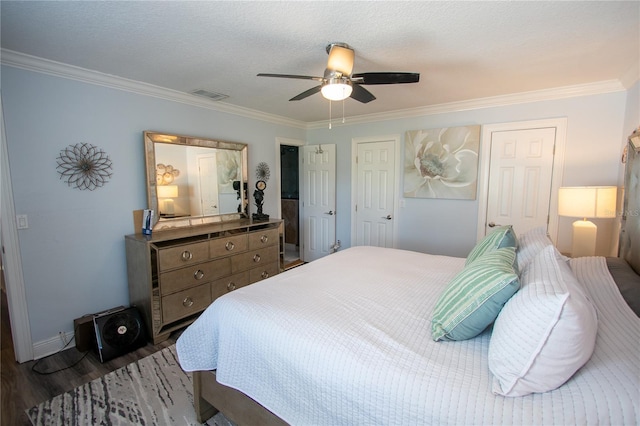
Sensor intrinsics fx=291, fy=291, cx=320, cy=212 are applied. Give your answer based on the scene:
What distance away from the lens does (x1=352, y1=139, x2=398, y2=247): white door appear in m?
4.09

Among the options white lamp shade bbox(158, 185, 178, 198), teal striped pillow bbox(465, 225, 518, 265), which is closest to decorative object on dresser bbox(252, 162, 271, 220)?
white lamp shade bbox(158, 185, 178, 198)

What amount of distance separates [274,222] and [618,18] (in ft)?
10.9

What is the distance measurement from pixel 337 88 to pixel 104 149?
2.19m

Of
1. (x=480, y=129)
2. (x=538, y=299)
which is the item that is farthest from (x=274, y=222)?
(x=538, y=299)

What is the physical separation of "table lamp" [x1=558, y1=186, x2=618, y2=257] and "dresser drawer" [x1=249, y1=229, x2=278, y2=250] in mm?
2917

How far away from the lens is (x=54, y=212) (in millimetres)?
2387

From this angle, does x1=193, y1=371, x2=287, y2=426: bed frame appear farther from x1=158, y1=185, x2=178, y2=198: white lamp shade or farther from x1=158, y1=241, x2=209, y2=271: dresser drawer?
x1=158, y1=185, x2=178, y2=198: white lamp shade

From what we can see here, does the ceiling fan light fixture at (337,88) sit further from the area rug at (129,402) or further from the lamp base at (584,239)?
the lamp base at (584,239)

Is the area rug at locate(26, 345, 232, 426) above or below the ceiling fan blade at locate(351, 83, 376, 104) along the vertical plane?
below

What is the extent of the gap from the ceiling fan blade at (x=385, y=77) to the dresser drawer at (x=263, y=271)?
7.62 feet

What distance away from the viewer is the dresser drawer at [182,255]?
253cm

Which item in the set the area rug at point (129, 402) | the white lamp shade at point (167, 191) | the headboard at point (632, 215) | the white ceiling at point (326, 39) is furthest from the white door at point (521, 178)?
the white lamp shade at point (167, 191)

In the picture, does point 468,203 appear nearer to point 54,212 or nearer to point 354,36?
point 354,36

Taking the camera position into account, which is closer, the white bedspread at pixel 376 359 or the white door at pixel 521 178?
the white bedspread at pixel 376 359
